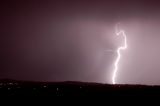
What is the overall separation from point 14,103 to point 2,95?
69 centimetres

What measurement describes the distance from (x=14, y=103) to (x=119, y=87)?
13.5 feet

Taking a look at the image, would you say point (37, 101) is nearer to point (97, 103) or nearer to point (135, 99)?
point (97, 103)

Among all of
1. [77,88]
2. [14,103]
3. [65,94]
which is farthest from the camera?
[77,88]

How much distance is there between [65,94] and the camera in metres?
9.89

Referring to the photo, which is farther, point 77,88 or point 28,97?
point 77,88

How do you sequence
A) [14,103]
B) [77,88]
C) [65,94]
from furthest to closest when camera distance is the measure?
[77,88], [65,94], [14,103]

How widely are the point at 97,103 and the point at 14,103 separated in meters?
2.76

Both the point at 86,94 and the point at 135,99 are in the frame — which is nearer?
the point at 135,99

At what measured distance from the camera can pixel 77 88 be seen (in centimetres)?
1087

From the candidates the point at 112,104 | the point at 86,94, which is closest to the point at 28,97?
the point at 86,94

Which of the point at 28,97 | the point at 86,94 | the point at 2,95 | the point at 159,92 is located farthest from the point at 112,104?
the point at 2,95

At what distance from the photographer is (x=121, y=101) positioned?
374 inches

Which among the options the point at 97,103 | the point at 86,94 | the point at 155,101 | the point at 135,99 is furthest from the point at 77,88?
the point at 155,101

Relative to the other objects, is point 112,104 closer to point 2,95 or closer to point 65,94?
point 65,94
